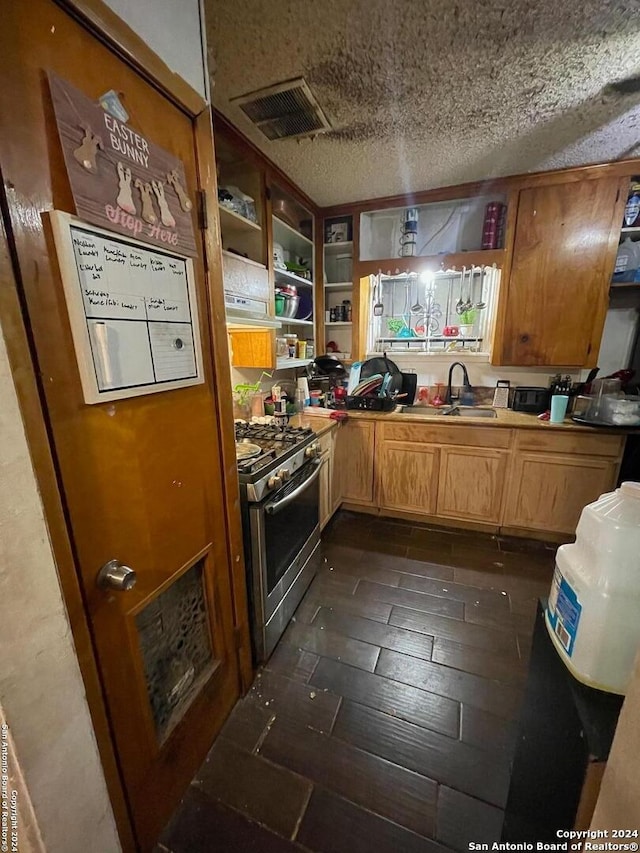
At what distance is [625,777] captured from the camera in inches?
16.5

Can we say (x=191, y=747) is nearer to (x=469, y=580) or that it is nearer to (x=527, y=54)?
(x=469, y=580)

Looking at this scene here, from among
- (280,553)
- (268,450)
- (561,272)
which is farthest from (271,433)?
(561,272)

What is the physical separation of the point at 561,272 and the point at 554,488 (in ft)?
4.75

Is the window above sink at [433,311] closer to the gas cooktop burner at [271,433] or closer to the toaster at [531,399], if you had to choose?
the toaster at [531,399]

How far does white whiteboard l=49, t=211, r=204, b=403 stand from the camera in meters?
0.62

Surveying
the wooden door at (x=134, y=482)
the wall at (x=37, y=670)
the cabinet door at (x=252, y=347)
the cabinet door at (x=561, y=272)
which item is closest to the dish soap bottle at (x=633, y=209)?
the cabinet door at (x=561, y=272)

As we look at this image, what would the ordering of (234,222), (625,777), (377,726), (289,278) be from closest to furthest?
(625,777)
(377,726)
(234,222)
(289,278)

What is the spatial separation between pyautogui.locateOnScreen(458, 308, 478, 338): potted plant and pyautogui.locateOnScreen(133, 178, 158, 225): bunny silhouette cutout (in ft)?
8.06

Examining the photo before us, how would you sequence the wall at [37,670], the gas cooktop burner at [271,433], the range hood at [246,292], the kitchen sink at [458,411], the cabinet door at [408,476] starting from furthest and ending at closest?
1. the kitchen sink at [458,411]
2. the cabinet door at [408,476]
3. the gas cooktop burner at [271,433]
4. the range hood at [246,292]
5. the wall at [37,670]

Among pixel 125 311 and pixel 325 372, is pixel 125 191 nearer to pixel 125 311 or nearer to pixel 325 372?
pixel 125 311

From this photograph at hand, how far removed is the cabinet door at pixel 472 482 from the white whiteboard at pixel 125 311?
2001 mm

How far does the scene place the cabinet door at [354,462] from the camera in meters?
2.53

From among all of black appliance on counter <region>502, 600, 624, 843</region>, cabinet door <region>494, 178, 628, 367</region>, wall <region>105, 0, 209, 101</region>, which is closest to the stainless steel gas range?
black appliance on counter <region>502, 600, 624, 843</region>

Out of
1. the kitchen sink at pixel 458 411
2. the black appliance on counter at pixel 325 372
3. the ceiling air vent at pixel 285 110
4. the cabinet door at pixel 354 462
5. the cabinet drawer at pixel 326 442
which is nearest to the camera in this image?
the ceiling air vent at pixel 285 110
